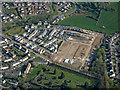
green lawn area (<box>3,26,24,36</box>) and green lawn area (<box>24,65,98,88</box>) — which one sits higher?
green lawn area (<box>3,26,24,36</box>)

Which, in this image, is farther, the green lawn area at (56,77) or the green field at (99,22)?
the green field at (99,22)

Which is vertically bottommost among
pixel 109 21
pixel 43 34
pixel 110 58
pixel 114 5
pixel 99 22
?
pixel 110 58

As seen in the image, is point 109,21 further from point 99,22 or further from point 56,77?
point 56,77

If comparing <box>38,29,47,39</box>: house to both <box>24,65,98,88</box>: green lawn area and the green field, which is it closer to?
the green field

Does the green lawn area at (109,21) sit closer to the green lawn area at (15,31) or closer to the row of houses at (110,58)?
the row of houses at (110,58)

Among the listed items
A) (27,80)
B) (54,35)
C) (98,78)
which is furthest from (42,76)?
(54,35)

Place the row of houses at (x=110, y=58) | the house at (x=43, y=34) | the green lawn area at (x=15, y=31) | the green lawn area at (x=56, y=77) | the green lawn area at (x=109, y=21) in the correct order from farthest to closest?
the green lawn area at (x=109, y=21), the green lawn area at (x=15, y=31), the house at (x=43, y=34), the row of houses at (x=110, y=58), the green lawn area at (x=56, y=77)

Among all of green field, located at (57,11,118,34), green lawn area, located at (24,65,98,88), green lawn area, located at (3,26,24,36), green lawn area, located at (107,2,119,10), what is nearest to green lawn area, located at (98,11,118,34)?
green field, located at (57,11,118,34)

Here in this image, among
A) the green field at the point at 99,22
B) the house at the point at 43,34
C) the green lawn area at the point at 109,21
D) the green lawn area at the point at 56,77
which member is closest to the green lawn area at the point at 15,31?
the house at the point at 43,34

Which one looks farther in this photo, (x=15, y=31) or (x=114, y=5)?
(x=114, y=5)

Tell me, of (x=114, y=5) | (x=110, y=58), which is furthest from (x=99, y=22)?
(x=110, y=58)
